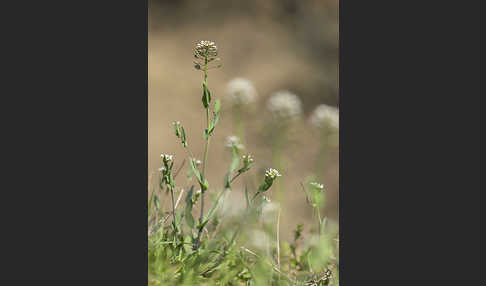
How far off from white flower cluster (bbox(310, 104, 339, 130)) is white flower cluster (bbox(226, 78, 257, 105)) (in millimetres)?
368

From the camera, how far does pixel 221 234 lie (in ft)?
8.23

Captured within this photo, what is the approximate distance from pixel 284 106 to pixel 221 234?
31.4 inches

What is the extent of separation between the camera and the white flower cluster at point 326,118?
8.60 ft

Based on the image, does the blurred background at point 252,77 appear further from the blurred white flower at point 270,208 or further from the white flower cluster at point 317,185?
the white flower cluster at point 317,185

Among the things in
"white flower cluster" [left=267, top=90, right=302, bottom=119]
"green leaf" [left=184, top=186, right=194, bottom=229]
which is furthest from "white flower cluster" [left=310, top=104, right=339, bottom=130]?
"green leaf" [left=184, top=186, right=194, bottom=229]

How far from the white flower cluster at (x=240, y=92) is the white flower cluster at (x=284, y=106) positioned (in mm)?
112

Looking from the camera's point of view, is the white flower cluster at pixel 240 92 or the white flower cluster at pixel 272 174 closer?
the white flower cluster at pixel 272 174

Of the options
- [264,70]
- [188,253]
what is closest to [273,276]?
[188,253]

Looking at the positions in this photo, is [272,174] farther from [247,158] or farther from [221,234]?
[221,234]

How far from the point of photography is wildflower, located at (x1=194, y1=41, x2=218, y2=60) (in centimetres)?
221

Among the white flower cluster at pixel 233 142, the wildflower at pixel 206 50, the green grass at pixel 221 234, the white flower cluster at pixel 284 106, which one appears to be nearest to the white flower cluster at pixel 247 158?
the green grass at pixel 221 234

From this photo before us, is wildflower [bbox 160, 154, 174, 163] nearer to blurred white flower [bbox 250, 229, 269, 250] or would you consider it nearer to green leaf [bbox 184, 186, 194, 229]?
green leaf [bbox 184, 186, 194, 229]

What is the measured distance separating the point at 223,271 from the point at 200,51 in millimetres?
964

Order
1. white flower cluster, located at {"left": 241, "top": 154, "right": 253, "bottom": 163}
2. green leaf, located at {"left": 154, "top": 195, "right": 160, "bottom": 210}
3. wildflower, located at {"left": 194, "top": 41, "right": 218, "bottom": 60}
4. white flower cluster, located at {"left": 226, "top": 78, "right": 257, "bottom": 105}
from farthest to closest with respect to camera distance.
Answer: white flower cluster, located at {"left": 226, "top": 78, "right": 257, "bottom": 105}
green leaf, located at {"left": 154, "top": 195, "right": 160, "bottom": 210}
white flower cluster, located at {"left": 241, "top": 154, "right": 253, "bottom": 163}
wildflower, located at {"left": 194, "top": 41, "right": 218, "bottom": 60}
